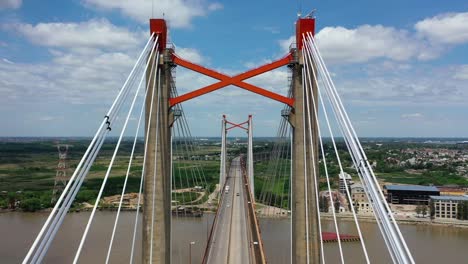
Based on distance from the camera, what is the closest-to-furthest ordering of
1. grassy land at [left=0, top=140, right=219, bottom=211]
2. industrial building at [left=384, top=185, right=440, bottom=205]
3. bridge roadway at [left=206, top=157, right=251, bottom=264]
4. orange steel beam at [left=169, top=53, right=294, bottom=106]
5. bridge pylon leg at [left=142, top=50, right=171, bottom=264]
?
1. bridge pylon leg at [left=142, top=50, right=171, bottom=264]
2. orange steel beam at [left=169, top=53, right=294, bottom=106]
3. bridge roadway at [left=206, top=157, right=251, bottom=264]
4. grassy land at [left=0, top=140, right=219, bottom=211]
5. industrial building at [left=384, top=185, right=440, bottom=205]

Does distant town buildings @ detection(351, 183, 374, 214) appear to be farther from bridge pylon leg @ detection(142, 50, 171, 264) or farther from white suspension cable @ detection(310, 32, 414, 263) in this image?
white suspension cable @ detection(310, 32, 414, 263)

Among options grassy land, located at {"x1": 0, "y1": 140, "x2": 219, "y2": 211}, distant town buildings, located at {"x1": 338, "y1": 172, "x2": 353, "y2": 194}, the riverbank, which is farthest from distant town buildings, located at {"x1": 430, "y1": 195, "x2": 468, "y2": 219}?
grassy land, located at {"x1": 0, "y1": 140, "x2": 219, "y2": 211}

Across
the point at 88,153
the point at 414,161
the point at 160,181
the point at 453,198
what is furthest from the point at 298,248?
the point at 414,161

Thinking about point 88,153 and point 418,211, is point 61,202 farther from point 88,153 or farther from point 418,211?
point 418,211

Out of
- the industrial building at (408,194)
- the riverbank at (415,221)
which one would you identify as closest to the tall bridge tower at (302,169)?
the riverbank at (415,221)

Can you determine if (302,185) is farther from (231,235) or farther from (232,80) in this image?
(231,235)

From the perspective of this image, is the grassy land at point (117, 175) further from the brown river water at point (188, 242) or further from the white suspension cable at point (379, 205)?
the white suspension cable at point (379, 205)
